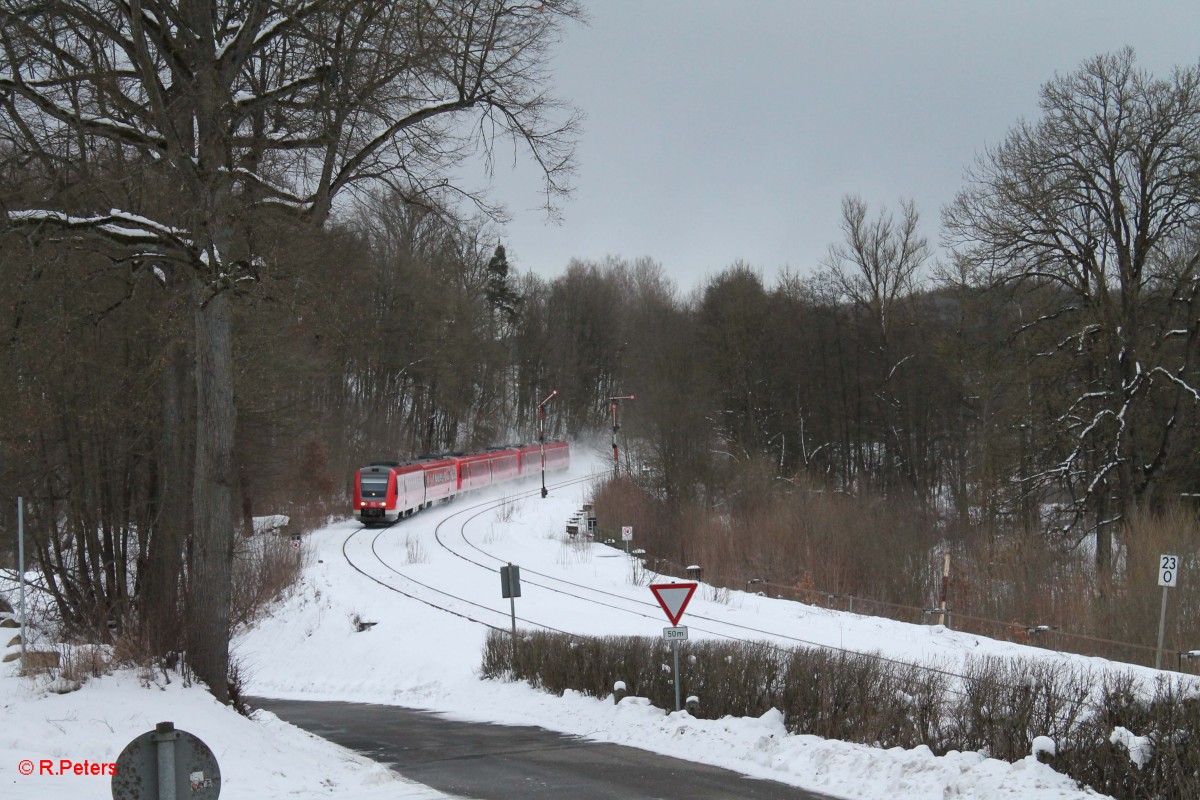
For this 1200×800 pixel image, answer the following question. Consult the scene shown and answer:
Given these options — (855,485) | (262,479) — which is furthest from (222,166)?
(855,485)

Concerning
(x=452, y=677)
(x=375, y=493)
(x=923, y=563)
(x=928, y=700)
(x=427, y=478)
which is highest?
(x=928, y=700)

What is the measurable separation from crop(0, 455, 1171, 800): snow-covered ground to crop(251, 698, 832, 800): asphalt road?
483 millimetres

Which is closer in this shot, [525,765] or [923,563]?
[525,765]

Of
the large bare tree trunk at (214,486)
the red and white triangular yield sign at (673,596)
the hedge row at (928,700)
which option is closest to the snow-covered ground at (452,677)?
the hedge row at (928,700)

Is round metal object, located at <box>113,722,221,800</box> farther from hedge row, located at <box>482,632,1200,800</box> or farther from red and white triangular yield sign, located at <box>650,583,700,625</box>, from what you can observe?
red and white triangular yield sign, located at <box>650,583,700,625</box>

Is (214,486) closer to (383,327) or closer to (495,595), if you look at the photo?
(495,595)

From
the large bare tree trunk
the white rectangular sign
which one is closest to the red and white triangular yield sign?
the large bare tree trunk

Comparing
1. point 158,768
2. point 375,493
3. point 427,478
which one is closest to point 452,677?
point 158,768

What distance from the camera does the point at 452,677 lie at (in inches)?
811

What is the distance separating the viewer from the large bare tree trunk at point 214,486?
11.5 meters

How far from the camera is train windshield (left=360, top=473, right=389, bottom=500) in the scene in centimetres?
4344

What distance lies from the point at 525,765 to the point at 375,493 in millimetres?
32912

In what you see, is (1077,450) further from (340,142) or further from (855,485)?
(340,142)

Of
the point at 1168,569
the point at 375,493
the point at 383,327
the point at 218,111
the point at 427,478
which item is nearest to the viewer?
the point at 218,111
